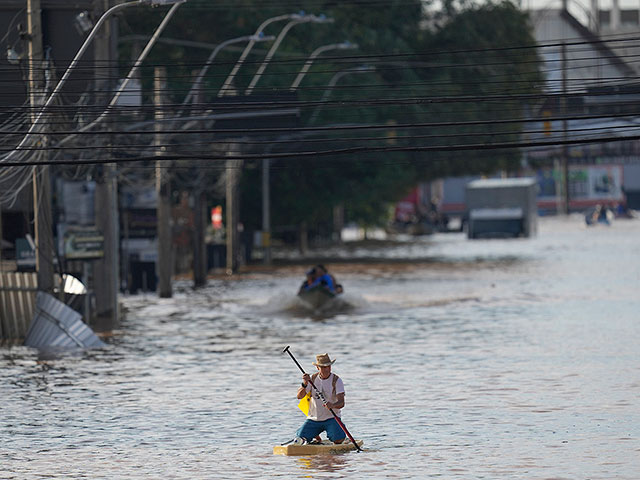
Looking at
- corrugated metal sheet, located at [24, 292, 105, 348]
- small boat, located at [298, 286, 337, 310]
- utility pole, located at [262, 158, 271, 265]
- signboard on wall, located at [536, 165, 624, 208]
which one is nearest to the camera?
corrugated metal sheet, located at [24, 292, 105, 348]

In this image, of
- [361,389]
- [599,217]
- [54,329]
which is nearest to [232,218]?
[54,329]

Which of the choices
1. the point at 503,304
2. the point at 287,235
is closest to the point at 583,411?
the point at 503,304

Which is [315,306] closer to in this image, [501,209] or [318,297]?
[318,297]

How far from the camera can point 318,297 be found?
4269 cm

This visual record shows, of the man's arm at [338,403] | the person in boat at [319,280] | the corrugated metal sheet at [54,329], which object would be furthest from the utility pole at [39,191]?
the man's arm at [338,403]

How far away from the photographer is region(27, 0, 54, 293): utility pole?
3284 centimetres

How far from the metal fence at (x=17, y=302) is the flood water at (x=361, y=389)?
232cm

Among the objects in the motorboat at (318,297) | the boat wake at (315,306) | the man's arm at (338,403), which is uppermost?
the man's arm at (338,403)

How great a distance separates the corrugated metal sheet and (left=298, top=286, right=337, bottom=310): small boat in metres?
9.85

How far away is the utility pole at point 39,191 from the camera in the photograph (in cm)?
3284

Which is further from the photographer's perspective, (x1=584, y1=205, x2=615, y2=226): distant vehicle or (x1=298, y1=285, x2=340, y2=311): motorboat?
(x1=584, y1=205, x2=615, y2=226): distant vehicle

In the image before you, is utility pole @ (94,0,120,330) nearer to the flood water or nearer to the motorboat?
the flood water

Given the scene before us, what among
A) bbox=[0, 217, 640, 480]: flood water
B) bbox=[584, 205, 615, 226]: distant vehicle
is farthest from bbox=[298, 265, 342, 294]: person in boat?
bbox=[584, 205, 615, 226]: distant vehicle

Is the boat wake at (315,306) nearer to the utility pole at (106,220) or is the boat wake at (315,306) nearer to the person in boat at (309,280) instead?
the person in boat at (309,280)
